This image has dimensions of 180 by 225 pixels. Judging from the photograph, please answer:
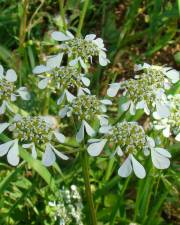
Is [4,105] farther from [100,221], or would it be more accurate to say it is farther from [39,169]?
[100,221]

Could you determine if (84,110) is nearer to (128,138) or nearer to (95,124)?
(128,138)

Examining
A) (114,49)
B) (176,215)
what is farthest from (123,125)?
(114,49)

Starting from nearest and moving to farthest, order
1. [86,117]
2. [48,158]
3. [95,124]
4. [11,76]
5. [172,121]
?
[48,158], [86,117], [11,76], [172,121], [95,124]

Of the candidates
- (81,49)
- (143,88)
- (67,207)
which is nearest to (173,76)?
(143,88)

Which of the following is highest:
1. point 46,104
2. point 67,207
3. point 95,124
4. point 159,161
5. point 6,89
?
point 6,89

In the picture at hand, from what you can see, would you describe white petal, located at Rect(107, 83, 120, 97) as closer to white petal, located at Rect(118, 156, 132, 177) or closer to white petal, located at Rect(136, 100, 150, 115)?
white petal, located at Rect(136, 100, 150, 115)

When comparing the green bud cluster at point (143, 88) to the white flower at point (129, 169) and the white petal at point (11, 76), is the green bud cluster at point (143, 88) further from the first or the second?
the white petal at point (11, 76)

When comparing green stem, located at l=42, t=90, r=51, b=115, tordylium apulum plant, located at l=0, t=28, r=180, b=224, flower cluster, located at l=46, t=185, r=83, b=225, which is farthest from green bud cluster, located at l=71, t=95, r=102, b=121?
green stem, located at l=42, t=90, r=51, b=115

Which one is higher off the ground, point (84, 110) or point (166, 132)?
point (84, 110)
